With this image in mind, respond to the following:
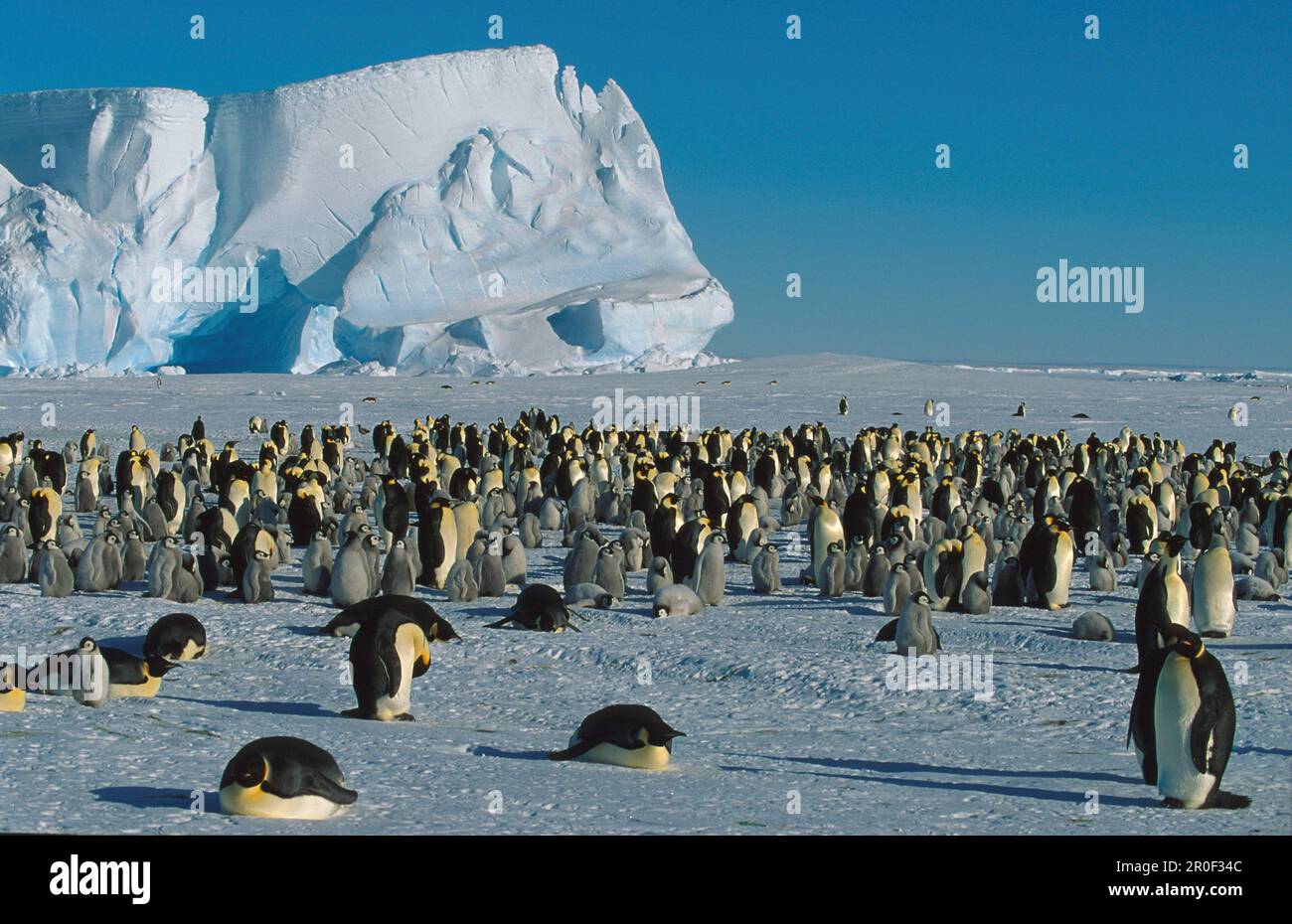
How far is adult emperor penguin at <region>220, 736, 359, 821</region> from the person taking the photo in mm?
4293

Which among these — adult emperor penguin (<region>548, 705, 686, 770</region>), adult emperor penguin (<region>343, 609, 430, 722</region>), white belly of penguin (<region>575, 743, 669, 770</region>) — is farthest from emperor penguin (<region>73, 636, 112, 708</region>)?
white belly of penguin (<region>575, 743, 669, 770</region>)

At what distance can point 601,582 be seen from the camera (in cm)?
903

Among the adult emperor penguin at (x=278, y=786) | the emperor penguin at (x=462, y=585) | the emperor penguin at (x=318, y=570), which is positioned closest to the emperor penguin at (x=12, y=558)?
the emperor penguin at (x=318, y=570)

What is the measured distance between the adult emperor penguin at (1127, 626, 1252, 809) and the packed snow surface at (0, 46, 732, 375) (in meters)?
41.7

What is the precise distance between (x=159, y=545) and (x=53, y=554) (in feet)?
1.94

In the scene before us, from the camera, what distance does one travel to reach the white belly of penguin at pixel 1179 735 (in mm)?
4750

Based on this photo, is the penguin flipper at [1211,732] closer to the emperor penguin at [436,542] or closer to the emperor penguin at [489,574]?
the emperor penguin at [489,574]

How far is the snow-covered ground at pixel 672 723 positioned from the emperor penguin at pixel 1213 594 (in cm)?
14

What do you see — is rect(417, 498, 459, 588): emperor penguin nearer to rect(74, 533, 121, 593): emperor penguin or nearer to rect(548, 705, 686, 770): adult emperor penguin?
rect(74, 533, 121, 593): emperor penguin

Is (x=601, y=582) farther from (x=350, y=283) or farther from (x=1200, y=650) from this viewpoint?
(x=350, y=283)

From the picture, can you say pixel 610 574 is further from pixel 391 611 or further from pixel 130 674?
pixel 130 674

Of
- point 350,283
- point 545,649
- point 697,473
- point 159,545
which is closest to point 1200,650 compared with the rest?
point 545,649
